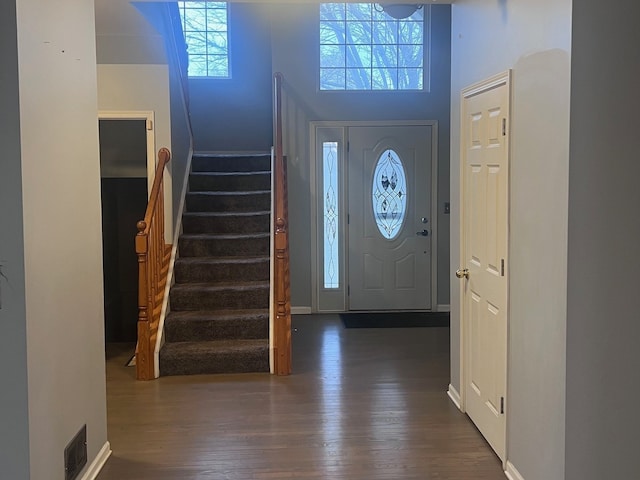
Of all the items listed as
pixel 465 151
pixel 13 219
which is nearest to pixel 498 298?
pixel 465 151

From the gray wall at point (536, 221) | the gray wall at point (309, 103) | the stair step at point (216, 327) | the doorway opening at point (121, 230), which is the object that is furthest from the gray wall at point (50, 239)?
the gray wall at point (309, 103)

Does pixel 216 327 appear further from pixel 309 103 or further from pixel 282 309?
pixel 309 103

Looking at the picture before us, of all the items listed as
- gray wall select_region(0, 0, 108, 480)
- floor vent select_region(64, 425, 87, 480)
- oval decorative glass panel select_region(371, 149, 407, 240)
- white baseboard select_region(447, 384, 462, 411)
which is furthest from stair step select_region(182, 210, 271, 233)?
floor vent select_region(64, 425, 87, 480)

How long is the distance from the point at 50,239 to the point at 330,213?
457 cm

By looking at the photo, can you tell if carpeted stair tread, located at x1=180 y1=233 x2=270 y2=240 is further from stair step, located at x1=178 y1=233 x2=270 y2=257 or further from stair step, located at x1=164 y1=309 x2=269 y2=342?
stair step, located at x1=164 y1=309 x2=269 y2=342

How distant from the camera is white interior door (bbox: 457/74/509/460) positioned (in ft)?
10.6

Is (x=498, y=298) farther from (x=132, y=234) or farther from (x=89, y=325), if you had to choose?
(x=132, y=234)

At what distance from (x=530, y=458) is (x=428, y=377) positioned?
1.94 m

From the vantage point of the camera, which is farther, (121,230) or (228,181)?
(228,181)

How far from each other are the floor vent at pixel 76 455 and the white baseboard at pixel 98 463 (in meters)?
0.07

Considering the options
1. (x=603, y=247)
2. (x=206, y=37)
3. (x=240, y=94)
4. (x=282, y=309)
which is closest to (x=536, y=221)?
(x=603, y=247)

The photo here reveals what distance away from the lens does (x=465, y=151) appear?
3.95 m

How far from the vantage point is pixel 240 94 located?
785 centimetres

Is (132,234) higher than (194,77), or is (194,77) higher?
(194,77)
